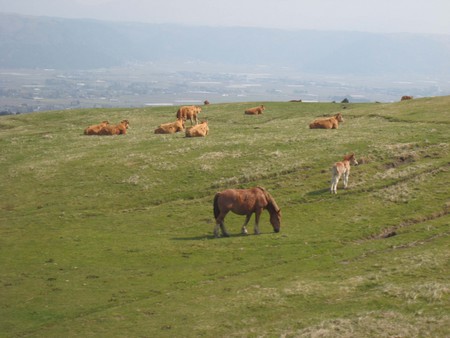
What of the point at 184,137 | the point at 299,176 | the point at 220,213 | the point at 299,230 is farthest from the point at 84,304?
the point at 184,137

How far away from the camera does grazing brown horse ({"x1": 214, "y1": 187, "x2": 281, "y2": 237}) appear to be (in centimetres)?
2730

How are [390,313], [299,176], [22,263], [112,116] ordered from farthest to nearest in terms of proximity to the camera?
[112,116] < [299,176] < [22,263] < [390,313]

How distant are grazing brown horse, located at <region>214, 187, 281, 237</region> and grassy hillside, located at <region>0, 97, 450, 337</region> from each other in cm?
78

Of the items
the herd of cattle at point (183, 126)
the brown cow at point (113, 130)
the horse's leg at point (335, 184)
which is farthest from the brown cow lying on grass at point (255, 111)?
the horse's leg at point (335, 184)

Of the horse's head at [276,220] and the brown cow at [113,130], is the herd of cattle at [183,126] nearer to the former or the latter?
the brown cow at [113,130]

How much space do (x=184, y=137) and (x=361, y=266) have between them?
28.8 m

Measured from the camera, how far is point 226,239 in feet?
88.8

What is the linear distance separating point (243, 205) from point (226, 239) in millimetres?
1802

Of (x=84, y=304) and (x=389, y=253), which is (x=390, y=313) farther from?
(x=84, y=304)

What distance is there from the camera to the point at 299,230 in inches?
1112

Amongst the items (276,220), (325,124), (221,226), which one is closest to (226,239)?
(221,226)

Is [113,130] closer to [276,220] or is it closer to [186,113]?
[186,113]

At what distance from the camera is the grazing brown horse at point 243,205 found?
89.6 feet

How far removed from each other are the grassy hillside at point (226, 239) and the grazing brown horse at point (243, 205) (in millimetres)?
783
